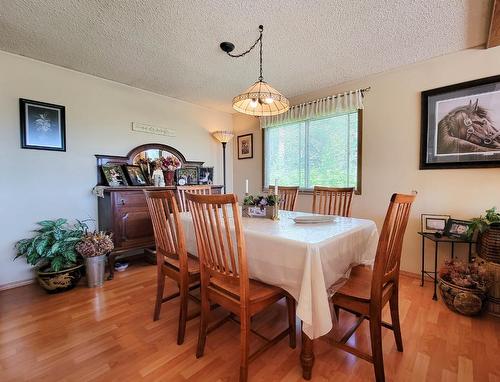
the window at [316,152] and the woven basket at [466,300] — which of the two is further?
the window at [316,152]

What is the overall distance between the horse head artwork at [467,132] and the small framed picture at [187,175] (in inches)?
125

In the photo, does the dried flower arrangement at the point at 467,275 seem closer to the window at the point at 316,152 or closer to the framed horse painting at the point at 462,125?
the framed horse painting at the point at 462,125

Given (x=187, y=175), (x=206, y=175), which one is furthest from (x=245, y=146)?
(x=187, y=175)

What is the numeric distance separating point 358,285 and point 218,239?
34.6 inches

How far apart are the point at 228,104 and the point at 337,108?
176 centimetres

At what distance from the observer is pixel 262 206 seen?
6.61 ft

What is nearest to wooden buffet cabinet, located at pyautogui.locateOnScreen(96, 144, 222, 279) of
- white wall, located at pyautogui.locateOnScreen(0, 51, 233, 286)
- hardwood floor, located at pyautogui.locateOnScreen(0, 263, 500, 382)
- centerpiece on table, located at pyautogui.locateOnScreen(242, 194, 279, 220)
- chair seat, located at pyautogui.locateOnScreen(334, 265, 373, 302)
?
white wall, located at pyautogui.locateOnScreen(0, 51, 233, 286)

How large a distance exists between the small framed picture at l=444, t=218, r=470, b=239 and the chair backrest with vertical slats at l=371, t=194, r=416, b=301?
1304 mm

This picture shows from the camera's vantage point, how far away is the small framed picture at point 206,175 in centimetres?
402

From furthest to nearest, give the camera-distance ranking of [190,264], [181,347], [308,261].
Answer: [190,264] → [181,347] → [308,261]

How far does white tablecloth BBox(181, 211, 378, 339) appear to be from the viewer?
1176 mm

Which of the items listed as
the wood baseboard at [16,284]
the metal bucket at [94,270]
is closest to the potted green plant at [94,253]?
the metal bucket at [94,270]

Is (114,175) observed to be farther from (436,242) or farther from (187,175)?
(436,242)

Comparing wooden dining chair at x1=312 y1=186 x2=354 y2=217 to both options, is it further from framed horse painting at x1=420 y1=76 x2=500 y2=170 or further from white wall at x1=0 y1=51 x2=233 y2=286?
white wall at x1=0 y1=51 x2=233 y2=286
